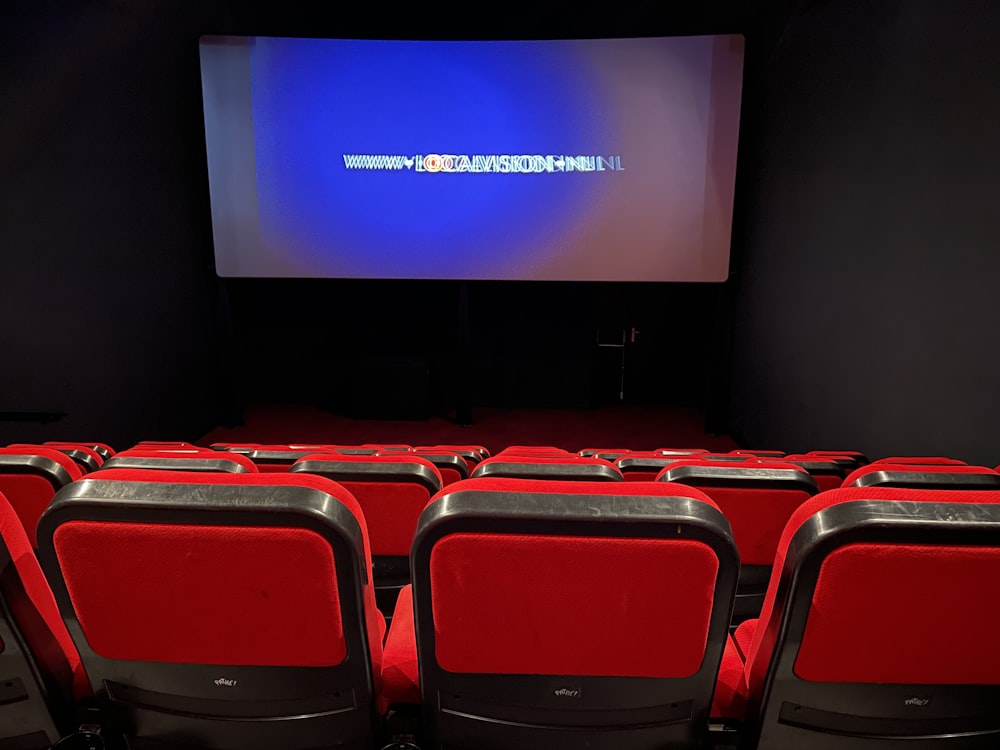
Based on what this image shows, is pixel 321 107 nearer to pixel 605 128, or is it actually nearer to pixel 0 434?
pixel 605 128

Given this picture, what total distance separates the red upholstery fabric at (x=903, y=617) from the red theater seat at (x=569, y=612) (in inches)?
5.6

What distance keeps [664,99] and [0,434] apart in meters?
5.29

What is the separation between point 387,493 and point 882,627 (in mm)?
1210

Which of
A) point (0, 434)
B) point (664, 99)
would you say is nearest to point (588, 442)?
point (664, 99)

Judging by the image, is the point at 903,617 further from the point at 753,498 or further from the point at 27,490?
→ the point at 27,490

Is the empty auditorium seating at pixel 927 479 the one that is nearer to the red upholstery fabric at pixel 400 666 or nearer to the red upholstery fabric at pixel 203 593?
the red upholstery fabric at pixel 400 666

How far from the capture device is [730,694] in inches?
43.8

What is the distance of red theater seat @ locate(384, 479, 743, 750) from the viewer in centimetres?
79

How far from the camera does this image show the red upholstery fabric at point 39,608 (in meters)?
0.92

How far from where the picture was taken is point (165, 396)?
15.8 ft

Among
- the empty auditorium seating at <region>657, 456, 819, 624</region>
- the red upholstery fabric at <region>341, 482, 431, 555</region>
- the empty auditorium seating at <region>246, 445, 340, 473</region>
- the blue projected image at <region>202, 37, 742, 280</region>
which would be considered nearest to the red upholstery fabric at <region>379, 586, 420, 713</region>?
the red upholstery fabric at <region>341, 482, 431, 555</region>

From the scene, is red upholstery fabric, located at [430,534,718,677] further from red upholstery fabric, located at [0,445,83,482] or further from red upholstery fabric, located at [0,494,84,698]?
red upholstery fabric, located at [0,445,83,482]

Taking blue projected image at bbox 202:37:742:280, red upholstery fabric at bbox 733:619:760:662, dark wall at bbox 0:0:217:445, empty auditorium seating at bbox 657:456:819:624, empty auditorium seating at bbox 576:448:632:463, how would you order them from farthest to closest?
1. blue projected image at bbox 202:37:742:280
2. dark wall at bbox 0:0:217:445
3. empty auditorium seating at bbox 576:448:632:463
4. empty auditorium seating at bbox 657:456:819:624
5. red upholstery fabric at bbox 733:619:760:662

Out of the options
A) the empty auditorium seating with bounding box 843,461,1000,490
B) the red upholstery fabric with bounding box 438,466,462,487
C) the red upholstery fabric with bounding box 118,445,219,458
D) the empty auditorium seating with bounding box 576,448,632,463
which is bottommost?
the empty auditorium seating with bounding box 576,448,632,463
